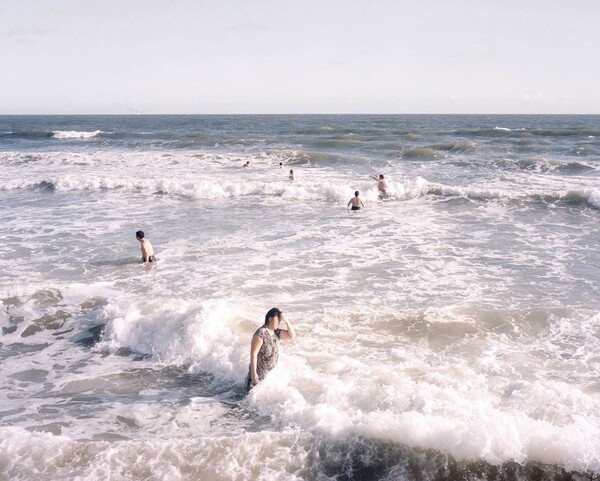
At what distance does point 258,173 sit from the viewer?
28531mm

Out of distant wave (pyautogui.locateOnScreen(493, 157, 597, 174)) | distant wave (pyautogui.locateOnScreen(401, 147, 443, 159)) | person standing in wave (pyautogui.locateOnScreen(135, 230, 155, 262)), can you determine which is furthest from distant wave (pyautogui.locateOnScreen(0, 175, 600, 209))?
distant wave (pyautogui.locateOnScreen(401, 147, 443, 159))

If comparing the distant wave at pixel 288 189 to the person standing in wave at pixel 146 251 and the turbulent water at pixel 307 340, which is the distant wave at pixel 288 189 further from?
the person standing in wave at pixel 146 251

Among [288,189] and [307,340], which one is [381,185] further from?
[307,340]

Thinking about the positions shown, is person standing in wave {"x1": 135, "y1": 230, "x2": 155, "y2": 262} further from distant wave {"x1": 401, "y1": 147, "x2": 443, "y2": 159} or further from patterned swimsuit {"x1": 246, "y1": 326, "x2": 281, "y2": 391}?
distant wave {"x1": 401, "y1": 147, "x2": 443, "y2": 159}

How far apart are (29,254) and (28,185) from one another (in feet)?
44.4

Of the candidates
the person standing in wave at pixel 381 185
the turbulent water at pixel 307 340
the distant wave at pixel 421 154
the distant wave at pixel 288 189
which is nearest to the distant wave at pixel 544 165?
the distant wave at pixel 421 154

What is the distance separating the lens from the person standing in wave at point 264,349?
6.71 metres

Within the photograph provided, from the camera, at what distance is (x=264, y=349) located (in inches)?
271

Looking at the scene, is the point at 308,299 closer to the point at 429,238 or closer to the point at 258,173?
the point at 429,238

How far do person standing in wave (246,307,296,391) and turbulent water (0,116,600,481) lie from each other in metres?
0.19

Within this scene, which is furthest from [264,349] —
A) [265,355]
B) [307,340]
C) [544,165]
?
[544,165]

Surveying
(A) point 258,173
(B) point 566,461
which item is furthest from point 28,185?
(B) point 566,461

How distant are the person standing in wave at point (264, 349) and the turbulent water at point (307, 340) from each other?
0.19 metres

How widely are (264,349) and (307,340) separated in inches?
72.0
